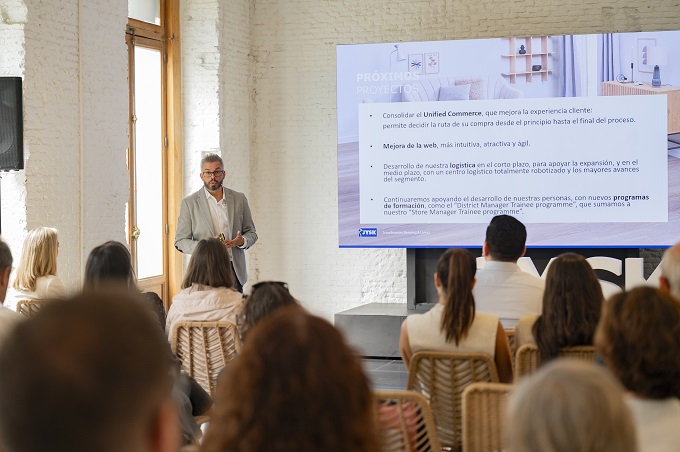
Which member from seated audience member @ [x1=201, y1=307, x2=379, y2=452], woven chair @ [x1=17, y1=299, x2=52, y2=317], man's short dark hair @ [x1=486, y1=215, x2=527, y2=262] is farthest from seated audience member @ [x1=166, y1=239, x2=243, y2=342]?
seated audience member @ [x1=201, y1=307, x2=379, y2=452]

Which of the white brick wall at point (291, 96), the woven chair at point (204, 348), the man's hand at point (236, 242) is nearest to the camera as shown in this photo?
the woven chair at point (204, 348)

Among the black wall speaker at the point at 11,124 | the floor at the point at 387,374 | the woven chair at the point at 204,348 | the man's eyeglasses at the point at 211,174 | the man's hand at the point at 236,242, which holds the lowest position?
the floor at the point at 387,374

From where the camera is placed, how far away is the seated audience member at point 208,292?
451cm

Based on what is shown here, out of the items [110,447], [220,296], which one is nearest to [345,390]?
[110,447]

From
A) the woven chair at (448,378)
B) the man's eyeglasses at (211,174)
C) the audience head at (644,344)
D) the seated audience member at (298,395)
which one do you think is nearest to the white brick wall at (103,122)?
the man's eyeglasses at (211,174)

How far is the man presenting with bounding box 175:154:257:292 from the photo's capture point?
7035mm

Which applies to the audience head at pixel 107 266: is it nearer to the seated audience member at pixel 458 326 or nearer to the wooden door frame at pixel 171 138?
the seated audience member at pixel 458 326

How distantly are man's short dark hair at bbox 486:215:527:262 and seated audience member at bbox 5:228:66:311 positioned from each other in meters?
2.35

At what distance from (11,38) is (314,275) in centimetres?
422

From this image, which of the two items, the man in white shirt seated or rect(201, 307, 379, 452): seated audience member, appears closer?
rect(201, 307, 379, 452): seated audience member

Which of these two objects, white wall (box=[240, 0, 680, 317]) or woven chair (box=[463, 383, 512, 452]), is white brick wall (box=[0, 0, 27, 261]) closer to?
white wall (box=[240, 0, 680, 317])

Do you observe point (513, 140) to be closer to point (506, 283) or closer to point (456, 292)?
point (506, 283)

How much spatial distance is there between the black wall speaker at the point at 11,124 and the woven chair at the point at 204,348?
201 centimetres

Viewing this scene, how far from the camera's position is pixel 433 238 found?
824cm
